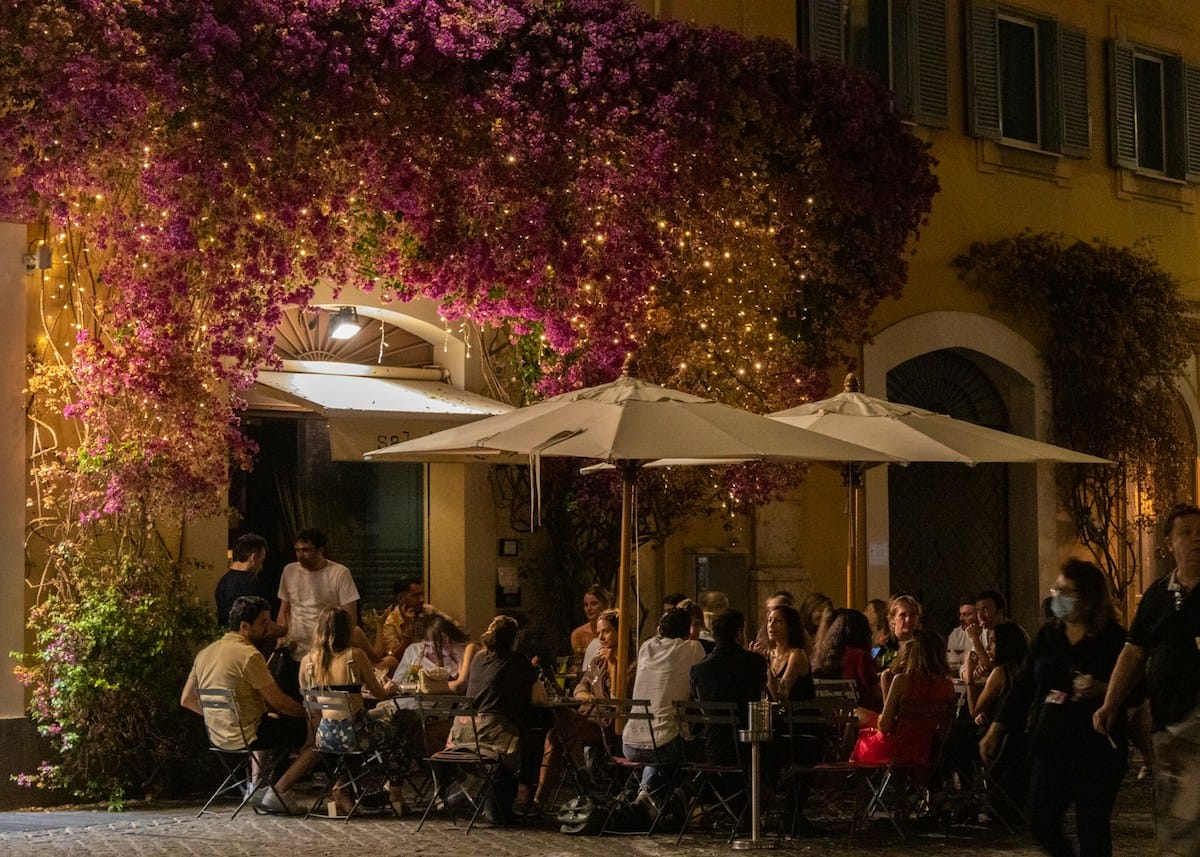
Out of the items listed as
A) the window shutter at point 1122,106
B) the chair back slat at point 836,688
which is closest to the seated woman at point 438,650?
the chair back slat at point 836,688

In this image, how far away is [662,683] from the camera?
1067cm

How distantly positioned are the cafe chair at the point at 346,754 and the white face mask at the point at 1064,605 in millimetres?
4541

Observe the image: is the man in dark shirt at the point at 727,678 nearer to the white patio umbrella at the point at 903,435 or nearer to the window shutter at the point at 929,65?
the white patio umbrella at the point at 903,435

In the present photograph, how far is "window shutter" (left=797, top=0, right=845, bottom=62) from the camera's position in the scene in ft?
52.9

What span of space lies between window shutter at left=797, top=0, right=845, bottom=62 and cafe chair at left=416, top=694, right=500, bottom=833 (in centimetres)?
738

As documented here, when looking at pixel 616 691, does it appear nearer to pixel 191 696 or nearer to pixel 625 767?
pixel 625 767

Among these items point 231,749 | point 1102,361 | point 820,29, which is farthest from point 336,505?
point 1102,361

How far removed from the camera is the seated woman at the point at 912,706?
405 inches

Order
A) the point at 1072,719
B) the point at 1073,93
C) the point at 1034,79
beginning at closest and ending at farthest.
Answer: the point at 1072,719 → the point at 1034,79 → the point at 1073,93

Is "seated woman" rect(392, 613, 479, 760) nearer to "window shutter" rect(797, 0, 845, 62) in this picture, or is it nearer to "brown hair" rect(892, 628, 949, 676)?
"brown hair" rect(892, 628, 949, 676)

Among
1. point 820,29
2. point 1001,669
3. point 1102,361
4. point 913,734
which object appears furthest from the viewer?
point 1102,361

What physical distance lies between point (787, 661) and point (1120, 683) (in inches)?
128

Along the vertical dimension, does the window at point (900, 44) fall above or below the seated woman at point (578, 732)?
above

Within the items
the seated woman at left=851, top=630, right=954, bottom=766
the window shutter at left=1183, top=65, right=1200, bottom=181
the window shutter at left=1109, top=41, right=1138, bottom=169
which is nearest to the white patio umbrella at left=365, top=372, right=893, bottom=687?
the seated woman at left=851, top=630, right=954, bottom=766
